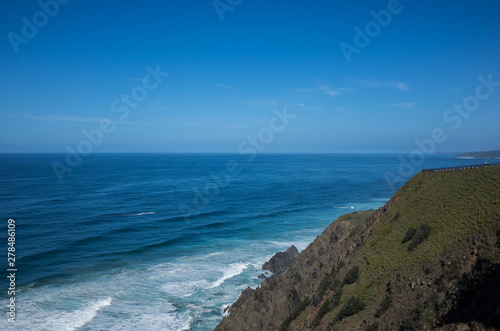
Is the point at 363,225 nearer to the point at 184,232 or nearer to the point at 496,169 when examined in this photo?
the point at 496,169

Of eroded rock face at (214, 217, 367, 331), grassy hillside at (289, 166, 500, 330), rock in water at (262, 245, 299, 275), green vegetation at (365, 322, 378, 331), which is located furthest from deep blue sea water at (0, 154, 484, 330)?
green vegetation at (365, 322, 378, 331)

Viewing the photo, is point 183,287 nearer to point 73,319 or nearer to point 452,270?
point 73,319

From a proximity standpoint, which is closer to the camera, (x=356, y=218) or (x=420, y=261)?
(x=420, y=261)

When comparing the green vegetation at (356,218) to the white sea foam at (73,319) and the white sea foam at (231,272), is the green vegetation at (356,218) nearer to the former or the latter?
the white sea foam at (231,272)

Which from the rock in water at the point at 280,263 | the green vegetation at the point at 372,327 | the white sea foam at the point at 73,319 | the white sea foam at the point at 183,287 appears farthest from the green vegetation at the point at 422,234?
the white sea foam at the point at 73,319

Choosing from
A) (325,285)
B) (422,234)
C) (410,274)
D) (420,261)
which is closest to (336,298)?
(325,285)

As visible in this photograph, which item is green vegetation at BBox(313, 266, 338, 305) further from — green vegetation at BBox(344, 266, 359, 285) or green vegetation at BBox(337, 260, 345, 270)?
green vegetation at BBox(344, 266, 359, 285)
